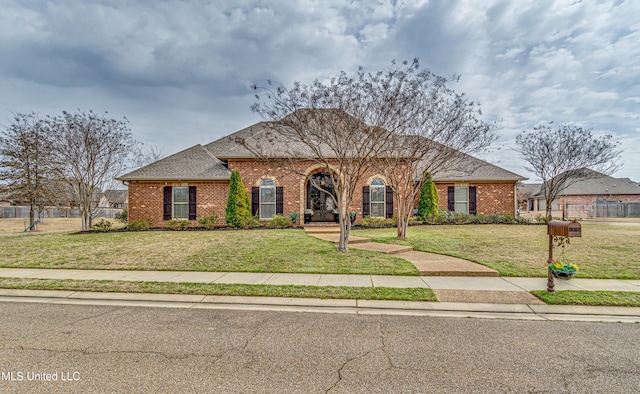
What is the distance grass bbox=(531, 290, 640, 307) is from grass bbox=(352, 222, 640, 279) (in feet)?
4.57

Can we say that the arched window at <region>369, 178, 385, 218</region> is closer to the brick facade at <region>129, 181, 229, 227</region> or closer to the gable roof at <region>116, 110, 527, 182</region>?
the gable roof at <region>116, 110, 527, 182</region>

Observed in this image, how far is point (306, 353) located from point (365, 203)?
48.0ft

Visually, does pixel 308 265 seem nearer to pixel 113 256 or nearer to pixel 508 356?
pixel 508 356

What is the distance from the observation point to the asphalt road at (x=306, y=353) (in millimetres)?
3035


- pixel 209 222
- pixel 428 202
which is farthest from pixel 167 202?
pixel 428 202

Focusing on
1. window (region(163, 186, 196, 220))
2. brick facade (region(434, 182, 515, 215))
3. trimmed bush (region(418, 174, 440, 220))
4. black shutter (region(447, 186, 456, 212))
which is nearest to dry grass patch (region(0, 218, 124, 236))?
window (region(163, 186, 196, 220))

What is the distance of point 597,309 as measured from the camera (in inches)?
205

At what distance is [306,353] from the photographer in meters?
3.70

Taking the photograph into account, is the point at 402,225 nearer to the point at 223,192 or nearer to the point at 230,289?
the point at 230,289

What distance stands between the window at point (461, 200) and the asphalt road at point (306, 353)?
15237mm

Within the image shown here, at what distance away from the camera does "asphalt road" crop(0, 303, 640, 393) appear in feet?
9.96

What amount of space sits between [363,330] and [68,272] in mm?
Result: 7730

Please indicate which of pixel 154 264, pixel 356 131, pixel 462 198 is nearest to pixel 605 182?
pixel 462 198

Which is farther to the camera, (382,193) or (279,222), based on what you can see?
(382,193)
